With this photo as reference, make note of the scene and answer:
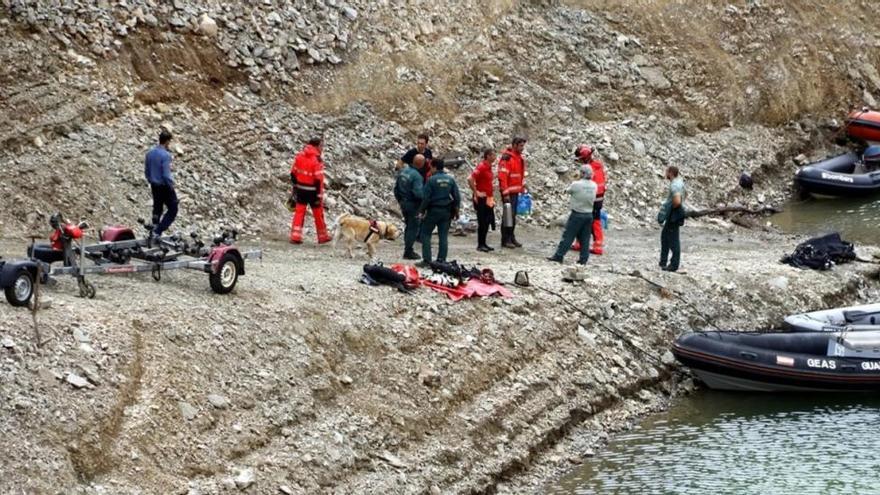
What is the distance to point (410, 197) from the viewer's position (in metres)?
16.8

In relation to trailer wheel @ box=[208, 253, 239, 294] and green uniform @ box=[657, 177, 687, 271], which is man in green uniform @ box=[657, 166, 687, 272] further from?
trailer wheel @ box=[208, 253, 239, 294]

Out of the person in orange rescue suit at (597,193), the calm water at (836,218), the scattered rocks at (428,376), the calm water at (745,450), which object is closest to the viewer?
the calm water at (745,450)

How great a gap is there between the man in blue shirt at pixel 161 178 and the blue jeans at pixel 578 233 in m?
4.89

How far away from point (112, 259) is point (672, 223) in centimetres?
749

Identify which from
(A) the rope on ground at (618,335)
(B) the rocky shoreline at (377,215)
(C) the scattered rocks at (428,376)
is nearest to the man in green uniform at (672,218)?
(B) the rocky shoreline at (377,215)

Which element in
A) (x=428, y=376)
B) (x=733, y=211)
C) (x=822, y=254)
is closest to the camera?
(x=428, y=376)

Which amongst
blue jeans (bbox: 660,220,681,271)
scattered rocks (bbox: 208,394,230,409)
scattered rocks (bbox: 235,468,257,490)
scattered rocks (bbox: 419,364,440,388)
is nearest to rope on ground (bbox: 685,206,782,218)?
blue jeans (bbox: 660,220,681,271)

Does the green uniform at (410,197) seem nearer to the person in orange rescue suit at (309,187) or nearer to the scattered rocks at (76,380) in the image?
the person in orange rescue suit at (309,187)

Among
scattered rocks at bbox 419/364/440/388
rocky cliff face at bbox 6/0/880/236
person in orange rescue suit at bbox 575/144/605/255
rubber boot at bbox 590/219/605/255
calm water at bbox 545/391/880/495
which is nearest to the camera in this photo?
calm water at bbox 545/391/880/495

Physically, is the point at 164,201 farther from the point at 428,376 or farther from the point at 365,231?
the point at 428,376

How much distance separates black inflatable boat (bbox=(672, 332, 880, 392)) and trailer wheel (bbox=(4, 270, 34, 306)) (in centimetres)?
743

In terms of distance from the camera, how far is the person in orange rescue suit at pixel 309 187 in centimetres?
1761

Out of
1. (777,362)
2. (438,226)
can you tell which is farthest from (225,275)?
(777,362)

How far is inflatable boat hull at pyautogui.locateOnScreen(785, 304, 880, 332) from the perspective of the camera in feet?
56.1
